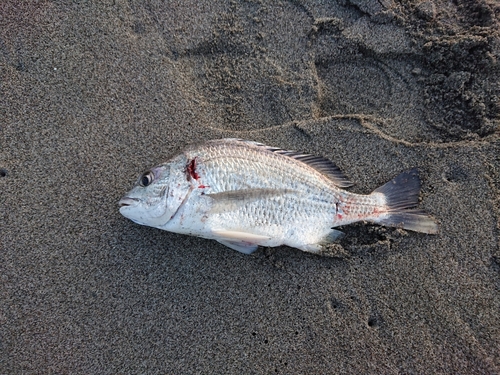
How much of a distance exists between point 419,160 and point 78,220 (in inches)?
116

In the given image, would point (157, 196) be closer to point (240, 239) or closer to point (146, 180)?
point (146, 180)

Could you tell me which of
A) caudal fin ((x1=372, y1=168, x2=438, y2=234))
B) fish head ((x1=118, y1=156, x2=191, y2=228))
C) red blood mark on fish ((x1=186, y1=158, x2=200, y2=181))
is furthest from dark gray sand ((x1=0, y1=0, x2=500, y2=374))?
red blood mark on fish ((x1=186, y1=158, x2=200, y2=181))

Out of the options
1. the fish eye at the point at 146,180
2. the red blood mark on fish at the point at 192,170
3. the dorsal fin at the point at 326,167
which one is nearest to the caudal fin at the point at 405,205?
the dorsal fin at the point at 326,167

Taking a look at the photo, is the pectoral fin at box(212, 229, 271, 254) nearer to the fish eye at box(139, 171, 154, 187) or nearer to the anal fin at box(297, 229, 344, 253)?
the anal fin at box(297, 229, 344, 253)

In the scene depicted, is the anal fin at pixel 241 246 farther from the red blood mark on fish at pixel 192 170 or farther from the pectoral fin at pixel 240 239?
the red blood mark on fish at pixel 192 170

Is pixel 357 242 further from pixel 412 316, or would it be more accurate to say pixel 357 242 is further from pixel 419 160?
pixel 419 160

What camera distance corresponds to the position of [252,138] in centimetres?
289

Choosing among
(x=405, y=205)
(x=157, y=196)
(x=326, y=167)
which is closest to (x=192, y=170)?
(x=157, y=196)

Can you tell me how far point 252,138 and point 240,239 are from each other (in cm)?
94

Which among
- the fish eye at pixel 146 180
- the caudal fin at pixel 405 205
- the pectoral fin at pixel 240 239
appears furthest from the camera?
the caudal fin at pixel 405 205

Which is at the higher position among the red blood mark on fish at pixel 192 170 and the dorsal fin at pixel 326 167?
the red blood mark on fish at pixel 192 170

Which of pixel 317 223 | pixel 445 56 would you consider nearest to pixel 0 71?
pixel 317 223

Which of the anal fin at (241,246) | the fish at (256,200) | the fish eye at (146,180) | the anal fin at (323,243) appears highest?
the fish eye at (146,180)

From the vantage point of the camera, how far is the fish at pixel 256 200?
246 cm
